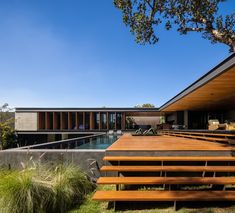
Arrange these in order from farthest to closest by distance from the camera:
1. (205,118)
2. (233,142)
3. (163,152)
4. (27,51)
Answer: (205,118), (27,51), (233,142), (163,152)

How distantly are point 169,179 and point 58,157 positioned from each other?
8.76 feet

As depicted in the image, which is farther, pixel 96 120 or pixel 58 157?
pixel 96 120

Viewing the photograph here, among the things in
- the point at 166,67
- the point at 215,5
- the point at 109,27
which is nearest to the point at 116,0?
the point at 215,5

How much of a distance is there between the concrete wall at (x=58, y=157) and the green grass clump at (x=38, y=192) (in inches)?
36.2

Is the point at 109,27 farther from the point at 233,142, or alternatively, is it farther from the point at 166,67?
the point at 166,67

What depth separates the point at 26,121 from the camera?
2728cm

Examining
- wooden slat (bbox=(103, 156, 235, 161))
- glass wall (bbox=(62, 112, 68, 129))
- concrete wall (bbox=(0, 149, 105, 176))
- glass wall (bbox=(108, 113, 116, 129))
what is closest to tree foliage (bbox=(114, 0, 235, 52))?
wooden slat (bbox=(103, 156, 235, 161))

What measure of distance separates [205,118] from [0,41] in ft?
62.0

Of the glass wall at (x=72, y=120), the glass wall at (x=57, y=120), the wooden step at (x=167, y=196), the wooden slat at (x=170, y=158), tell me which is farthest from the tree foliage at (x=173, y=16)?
the glass wall at (x=57, y=120)

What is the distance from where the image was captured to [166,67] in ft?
90.8

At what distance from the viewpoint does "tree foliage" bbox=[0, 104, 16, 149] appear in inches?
906

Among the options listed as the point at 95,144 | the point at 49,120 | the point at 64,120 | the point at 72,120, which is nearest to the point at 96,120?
the point at 72,120

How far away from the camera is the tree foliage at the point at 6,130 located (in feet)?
75.5

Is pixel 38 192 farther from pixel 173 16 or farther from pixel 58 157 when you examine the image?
pixel 173 16
